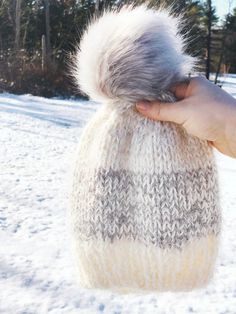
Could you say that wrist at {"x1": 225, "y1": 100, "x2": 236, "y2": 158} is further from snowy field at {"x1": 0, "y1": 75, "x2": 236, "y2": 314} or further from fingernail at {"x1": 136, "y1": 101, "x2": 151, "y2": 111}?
snowy field at {"x1": 0, "y1": 75, "x2": 236, "y2": 314}

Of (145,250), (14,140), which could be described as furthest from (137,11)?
(14,140)

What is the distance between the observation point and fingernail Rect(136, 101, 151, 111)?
91 centimetres

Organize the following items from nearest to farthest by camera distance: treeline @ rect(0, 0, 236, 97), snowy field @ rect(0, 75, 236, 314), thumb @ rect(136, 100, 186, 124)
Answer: thumb @ rect(136, 100, 186, 124), snowy field @ rect(0, 75, 236, 314), treeline @ rect(0, 0, 236, 97)

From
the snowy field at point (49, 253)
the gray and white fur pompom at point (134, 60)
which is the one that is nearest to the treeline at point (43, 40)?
the snowy field at point (49, 253)

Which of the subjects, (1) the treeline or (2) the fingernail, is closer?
(2) the fingernail

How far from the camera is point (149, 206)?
916 mm

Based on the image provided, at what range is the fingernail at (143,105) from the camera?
35.9 inches

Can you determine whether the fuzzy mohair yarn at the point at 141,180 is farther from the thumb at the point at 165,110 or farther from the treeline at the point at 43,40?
the treeline at the point at 43,40

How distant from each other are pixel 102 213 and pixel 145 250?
0.38 ft

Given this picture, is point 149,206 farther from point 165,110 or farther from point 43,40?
point 43,40

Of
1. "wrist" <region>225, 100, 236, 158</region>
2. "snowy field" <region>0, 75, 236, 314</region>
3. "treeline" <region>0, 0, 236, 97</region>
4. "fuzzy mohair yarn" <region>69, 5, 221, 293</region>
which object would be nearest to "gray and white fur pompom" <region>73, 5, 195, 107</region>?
"fuzzy mohair yarn" <region>69, 5, 221, 293</region>

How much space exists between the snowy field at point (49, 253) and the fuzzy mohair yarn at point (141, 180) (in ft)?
0.61

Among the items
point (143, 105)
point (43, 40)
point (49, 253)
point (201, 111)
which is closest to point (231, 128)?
point (201, 111)

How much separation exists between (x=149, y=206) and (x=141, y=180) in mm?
55
